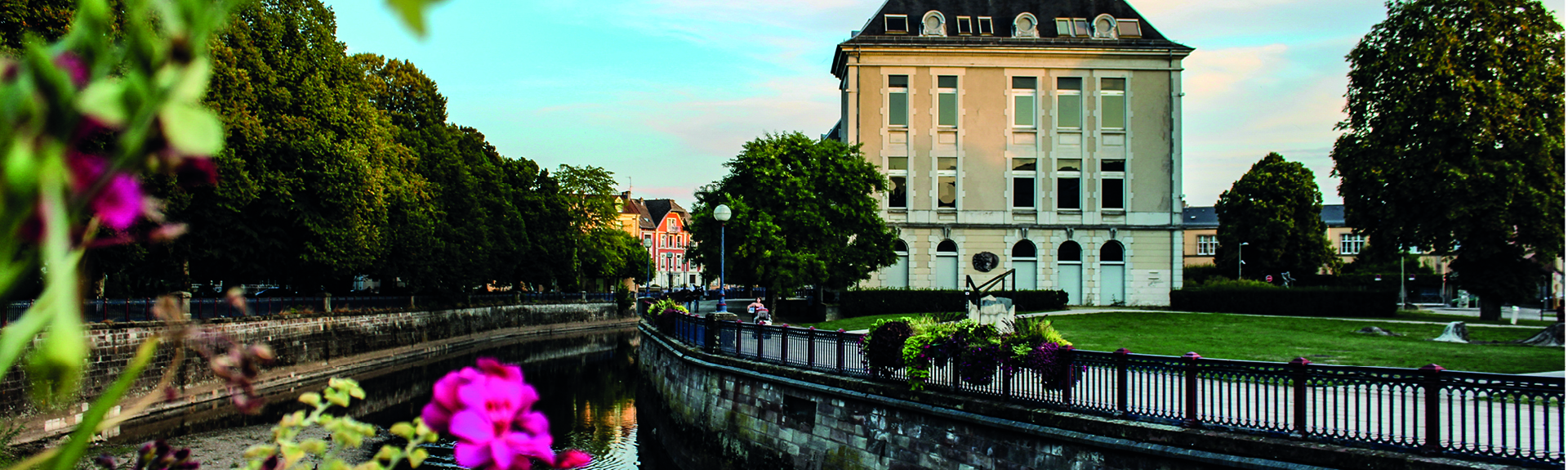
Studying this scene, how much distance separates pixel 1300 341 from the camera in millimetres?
24578

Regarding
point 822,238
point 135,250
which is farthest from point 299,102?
point 822,238

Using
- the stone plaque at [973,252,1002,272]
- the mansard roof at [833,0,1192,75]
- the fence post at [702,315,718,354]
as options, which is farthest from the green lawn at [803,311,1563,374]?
the mansard roof at [833,0,1192,75]

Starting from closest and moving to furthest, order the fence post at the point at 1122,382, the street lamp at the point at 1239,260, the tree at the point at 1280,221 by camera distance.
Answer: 1. the fence post at the point at 1122,382
2. the tree at the point at 1280,221
3. the street lamp at the point at 1239,260

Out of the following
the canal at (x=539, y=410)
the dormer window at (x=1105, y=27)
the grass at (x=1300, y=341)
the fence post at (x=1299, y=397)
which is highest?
the dormer window at (x=1105, y=27)

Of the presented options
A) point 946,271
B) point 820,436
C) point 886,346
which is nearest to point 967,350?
point 886,346

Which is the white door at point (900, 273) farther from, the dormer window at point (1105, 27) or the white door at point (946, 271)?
the dormer window at point (1105, 27)

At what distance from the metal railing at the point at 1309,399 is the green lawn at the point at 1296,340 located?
19.6ft

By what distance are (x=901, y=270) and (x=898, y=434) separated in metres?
28.3

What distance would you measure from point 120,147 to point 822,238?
35439 millimetres

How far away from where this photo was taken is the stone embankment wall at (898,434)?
391 inches

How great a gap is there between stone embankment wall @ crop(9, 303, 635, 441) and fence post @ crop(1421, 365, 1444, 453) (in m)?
10.7

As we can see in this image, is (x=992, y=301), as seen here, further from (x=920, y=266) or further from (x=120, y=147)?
(x=920, y=266)

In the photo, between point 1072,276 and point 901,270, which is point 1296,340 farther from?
point 901,270

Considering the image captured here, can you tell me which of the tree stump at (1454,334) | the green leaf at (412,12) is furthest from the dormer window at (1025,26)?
the green leaf at (412,12)
